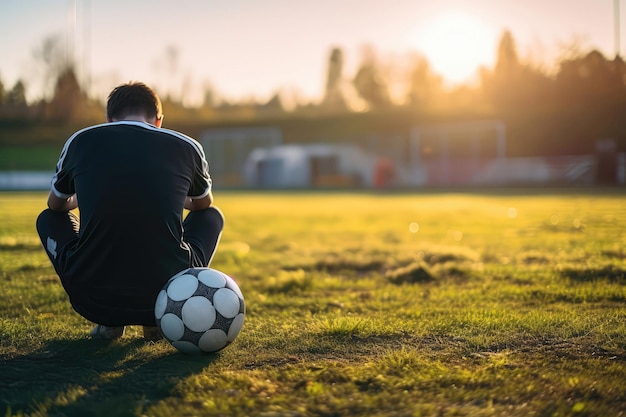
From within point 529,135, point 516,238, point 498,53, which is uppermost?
point 498,53

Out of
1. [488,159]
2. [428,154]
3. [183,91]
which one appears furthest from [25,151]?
[488,159]

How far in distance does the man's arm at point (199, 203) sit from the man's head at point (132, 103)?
1.67 feet

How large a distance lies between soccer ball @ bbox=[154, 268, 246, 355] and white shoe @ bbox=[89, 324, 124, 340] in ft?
1.60

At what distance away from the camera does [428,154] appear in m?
41.7

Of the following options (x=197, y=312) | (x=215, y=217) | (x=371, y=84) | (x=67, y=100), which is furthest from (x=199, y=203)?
(x=371, y=84)

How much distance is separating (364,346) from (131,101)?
5.54 ft

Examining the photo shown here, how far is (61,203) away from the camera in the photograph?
11.3 feet

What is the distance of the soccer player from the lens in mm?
3148

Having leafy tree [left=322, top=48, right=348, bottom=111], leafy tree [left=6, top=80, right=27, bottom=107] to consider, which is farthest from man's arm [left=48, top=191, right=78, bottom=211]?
leafy tree [left=322, top=48, right=348, bottom=111]

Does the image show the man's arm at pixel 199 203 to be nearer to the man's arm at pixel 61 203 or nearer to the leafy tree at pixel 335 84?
the man's arm at pixel 61 203

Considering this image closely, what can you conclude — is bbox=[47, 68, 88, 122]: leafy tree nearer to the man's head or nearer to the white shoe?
the white shoe

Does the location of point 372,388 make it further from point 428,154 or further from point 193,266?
point 428,154

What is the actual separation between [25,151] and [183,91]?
46.0 feet

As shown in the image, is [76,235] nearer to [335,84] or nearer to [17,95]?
[17,95]
